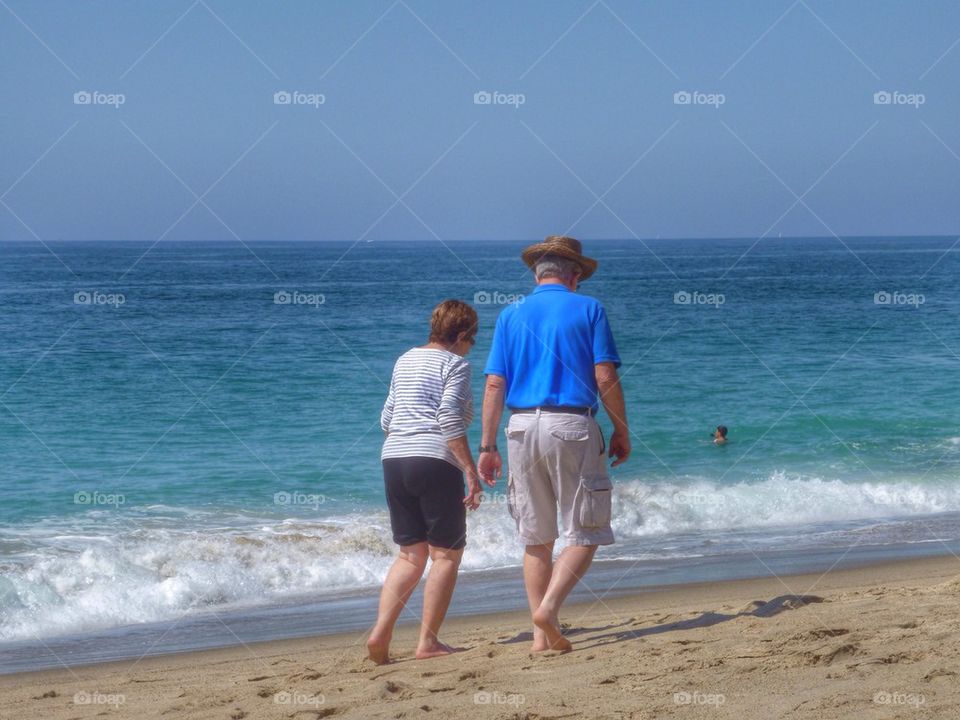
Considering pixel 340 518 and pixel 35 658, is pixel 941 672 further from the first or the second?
pixel 340 518

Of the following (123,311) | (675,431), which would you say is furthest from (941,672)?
(123,311)

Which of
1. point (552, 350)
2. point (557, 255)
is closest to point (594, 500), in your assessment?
point (552, 350)

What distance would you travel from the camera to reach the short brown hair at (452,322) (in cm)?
475

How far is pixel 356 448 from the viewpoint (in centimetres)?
1284

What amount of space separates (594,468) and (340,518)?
17.9 feet

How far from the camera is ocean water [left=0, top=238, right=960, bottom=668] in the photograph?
25.6ft

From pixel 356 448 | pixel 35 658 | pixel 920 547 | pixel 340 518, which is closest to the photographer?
pixel 35 658

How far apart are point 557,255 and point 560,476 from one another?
0.93m

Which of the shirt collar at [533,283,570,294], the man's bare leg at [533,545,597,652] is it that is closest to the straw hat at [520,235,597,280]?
the shirt collar at [533,283,570,294]

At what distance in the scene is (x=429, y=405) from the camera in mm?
4680

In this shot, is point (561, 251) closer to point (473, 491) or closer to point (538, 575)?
point (473, 491)

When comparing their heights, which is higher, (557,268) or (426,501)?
(557,268)

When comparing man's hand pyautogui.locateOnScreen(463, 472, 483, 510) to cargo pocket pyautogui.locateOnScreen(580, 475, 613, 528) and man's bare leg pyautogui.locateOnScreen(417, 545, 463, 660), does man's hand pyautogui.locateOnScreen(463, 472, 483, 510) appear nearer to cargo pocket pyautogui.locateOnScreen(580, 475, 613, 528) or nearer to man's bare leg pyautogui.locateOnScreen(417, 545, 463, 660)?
man's bare leg pyautogui.locateOnScreen(417, 545, 463, 660)

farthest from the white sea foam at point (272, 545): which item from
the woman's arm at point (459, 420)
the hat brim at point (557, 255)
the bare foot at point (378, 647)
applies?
the hat brim at point (557, 255)
